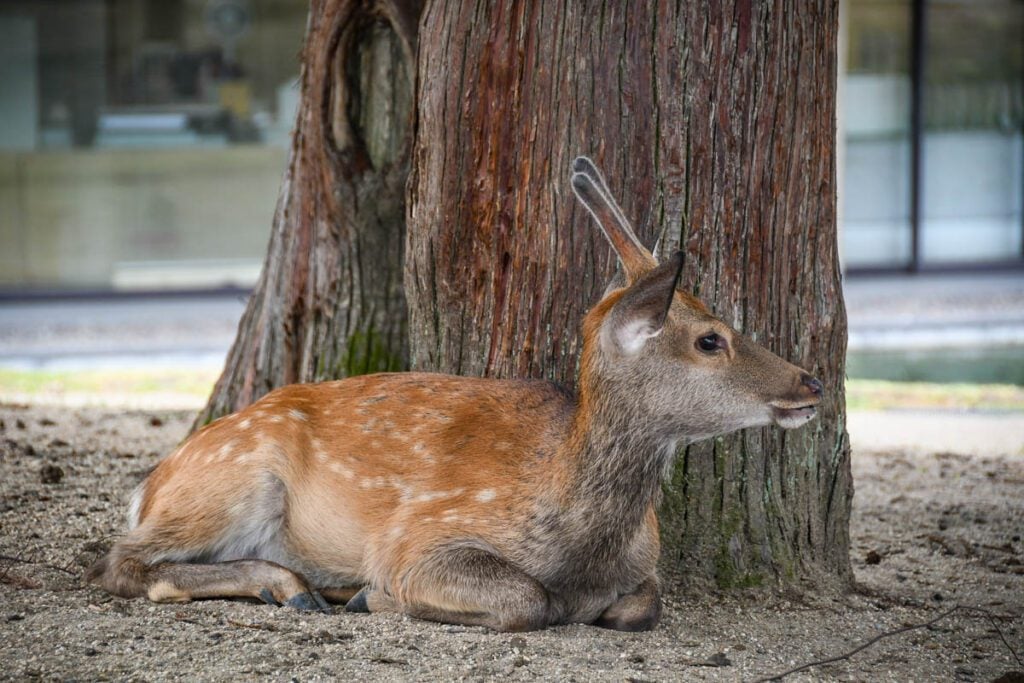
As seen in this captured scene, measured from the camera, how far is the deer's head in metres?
4.38

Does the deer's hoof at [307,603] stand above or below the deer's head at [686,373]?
below

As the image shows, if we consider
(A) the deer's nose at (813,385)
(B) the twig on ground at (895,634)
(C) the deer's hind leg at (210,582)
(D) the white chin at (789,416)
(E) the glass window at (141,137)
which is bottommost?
(B) the twig on ground at (895,634)

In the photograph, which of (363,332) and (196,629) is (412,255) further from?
(196,629)

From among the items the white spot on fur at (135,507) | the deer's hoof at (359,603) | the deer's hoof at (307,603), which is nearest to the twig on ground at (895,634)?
the deer's hoof at (359,603)

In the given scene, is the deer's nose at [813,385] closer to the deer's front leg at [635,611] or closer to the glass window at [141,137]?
the deer's front leg at [635,611]

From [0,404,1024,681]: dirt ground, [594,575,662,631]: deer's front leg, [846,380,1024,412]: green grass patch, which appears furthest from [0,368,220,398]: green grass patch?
[594,575,662,631]: deer's front leg

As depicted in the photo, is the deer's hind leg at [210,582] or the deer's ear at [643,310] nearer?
the deer's ear at [643,310]

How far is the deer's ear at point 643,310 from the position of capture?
4.15m

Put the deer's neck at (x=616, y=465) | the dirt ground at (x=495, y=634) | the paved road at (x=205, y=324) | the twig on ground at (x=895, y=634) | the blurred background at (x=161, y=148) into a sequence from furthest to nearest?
the blurred background at (x=161, y=148) → the paved road at (x=205, y=324) → the deer's neck at (x=616, y=465) → the twig on ground at (x=895, y=634) → the dirt ground at (x=495, y=634)

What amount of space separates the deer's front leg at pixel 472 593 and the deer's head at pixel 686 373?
0.65 meters

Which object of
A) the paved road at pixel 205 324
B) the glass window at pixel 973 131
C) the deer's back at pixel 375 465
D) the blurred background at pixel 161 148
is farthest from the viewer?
the glass window at pixel 973 131

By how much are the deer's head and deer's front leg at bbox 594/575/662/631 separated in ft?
1.87

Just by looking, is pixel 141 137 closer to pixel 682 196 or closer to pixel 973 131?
pixel 973 131

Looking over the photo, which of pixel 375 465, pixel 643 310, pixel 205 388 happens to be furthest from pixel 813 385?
pixel 205 388
